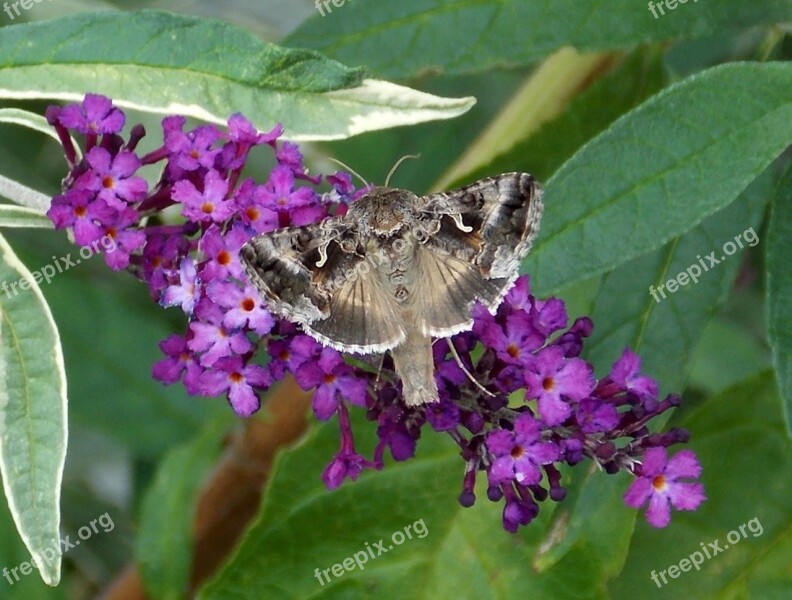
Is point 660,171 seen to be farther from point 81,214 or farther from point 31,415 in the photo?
point 31,415

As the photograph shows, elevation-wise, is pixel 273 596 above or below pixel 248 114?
below

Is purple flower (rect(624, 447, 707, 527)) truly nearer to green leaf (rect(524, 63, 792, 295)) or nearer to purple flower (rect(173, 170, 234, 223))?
green leaf (rect(524, 63, 792, 295))

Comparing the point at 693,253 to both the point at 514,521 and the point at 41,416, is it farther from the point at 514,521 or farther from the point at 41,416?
the point at 41,416

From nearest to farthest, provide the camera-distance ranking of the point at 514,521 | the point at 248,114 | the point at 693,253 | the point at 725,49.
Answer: the point at 514,521, the point at 248,114, the point at 693,253, the point at 725,49

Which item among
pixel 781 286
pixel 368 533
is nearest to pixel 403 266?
pixel 781 286

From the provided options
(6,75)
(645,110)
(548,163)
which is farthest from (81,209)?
(548,163)

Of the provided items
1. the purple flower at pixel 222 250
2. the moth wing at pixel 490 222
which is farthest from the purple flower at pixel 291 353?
the moth wing at pixel 490 222
